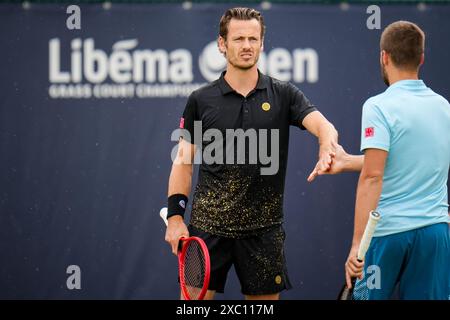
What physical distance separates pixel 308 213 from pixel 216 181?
1927 mm

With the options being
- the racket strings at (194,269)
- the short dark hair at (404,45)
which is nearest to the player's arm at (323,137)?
the short dark hair at (404,45)

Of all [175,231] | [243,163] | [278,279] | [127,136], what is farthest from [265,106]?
[127,136]

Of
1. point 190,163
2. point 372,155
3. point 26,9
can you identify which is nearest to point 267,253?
point 190,163

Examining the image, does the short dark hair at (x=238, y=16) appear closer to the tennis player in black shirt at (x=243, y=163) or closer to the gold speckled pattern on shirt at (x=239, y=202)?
the tennis player in black shirt at (x=243, y=163)

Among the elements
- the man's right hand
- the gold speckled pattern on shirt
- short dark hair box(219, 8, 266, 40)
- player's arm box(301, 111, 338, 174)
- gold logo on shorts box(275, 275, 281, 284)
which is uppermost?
short dark hair box(219, 8, 266, 40)

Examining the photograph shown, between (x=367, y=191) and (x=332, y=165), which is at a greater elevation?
(x=332, y=165)

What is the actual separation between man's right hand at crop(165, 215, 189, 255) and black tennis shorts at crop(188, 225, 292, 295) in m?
0.11

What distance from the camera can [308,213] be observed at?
6.47 m

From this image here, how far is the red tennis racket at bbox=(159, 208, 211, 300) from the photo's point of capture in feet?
14.8

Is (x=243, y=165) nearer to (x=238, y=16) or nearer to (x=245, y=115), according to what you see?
(x=245, y=115)

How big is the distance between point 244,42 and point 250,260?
1.12m

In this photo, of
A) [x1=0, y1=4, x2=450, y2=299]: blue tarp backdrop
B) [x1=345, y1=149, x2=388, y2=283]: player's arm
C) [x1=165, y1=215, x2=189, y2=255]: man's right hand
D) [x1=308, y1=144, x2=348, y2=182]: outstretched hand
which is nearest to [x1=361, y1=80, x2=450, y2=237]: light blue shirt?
[x1=345, y1=149, x2=388, y2=283]: player's arm

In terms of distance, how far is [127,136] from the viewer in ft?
21.2

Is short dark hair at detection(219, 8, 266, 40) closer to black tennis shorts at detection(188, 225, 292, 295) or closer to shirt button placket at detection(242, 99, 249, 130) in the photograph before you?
shirt button placket at detection(242, 99, 249, 130)
